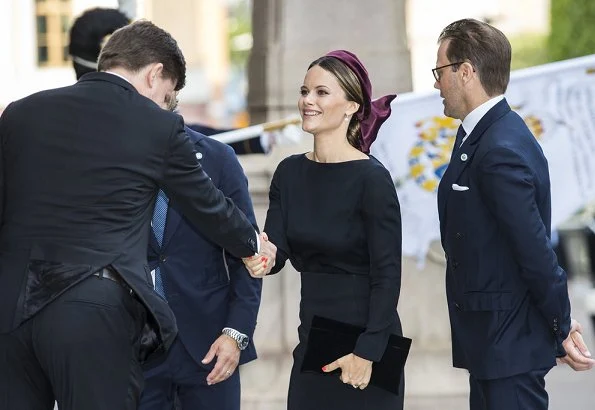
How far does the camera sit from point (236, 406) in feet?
15.3

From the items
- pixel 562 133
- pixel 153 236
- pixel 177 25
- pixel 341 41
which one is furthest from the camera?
pixel 177 25

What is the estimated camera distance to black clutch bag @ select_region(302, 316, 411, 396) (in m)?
4.27

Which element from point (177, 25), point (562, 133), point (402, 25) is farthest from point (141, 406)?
point (177, 25)

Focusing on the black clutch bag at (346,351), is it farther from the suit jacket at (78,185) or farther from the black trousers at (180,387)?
the suit jacket at (78,185)

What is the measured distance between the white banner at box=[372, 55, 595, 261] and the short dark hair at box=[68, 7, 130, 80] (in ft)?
5.03

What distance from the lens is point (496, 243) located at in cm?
438

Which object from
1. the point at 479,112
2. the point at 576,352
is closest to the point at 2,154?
the point at 479,112

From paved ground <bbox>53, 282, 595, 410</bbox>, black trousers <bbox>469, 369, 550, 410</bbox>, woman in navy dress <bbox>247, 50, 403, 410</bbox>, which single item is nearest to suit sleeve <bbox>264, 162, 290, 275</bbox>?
woman in navy dress <bbox>247, 50, 403, 410</bbox>

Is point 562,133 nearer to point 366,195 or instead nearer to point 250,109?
point 250,109

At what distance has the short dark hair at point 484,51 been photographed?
4469 mm

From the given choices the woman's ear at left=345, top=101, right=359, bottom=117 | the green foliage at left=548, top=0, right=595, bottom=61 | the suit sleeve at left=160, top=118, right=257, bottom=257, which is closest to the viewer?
the suit sleeve at left=160, top=118, right=257, bottom=257

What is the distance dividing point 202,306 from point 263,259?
33 cm

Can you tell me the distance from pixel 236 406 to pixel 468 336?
2.84 ft

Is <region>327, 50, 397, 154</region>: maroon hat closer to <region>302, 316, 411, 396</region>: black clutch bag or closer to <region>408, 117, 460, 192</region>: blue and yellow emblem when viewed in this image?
<region>302, 316, 411, 396</region>: black clutch bag
